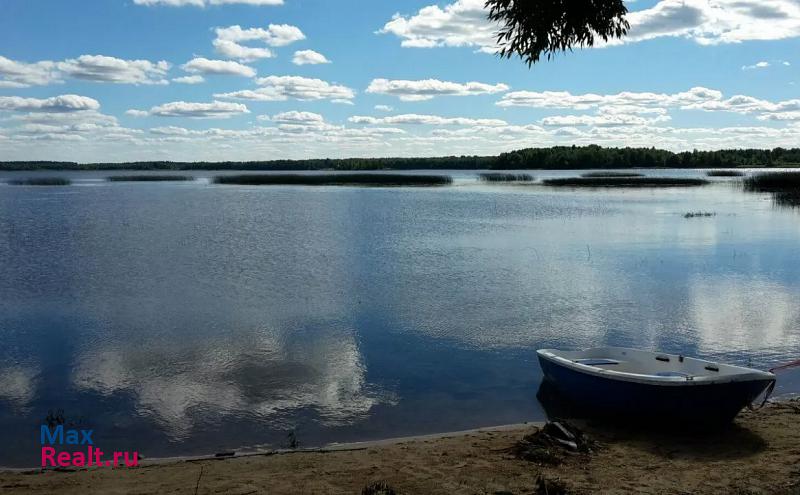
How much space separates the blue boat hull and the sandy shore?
391 millimetres

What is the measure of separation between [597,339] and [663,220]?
3597cm

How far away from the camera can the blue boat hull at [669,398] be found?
11.2m

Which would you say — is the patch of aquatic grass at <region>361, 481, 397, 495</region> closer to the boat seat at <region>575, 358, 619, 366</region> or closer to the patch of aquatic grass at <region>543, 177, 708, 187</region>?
the boat seat at <region>575, 358, 619, 366</region>

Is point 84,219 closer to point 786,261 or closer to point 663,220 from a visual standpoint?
point 663,220

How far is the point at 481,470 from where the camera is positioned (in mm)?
9969

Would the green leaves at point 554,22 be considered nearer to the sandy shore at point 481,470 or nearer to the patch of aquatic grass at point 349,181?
the sandy shore at point 481,470

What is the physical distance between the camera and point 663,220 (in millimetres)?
50562

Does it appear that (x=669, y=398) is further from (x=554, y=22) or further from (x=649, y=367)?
(x=554, y=22)

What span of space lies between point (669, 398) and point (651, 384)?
1.23 feet

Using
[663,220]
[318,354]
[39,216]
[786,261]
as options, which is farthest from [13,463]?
[39,216]

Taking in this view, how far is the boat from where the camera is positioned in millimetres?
11242

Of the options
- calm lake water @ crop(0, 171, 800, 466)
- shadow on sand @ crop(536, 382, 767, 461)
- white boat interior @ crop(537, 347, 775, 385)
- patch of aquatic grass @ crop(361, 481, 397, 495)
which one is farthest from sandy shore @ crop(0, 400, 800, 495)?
calm lake water @ crop(0, 171, 800, 466)

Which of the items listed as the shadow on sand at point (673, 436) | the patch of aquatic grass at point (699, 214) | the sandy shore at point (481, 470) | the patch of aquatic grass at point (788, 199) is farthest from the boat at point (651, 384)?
the patch of aquatic grass at point (788, 199)

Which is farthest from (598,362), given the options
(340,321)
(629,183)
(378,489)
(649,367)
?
(629,183)
